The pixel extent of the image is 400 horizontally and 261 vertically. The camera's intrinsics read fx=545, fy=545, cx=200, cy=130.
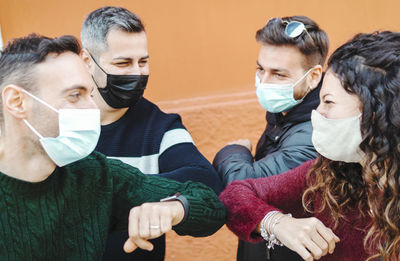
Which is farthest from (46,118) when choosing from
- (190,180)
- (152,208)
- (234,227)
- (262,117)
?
(262,117)

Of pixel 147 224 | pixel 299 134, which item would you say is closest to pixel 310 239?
pixel 147 224

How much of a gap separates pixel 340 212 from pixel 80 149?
1.13m

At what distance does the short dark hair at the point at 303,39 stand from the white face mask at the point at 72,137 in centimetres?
130

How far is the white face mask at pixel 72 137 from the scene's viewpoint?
2.11 meters

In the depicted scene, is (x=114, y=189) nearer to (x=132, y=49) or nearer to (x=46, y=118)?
(x=46, y=118)

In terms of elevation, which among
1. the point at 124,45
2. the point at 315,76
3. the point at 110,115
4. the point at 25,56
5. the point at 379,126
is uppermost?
the point at 25,56

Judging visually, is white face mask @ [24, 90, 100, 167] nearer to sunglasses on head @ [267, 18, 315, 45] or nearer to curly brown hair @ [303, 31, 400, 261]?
curly brown hair @ [303, 31, 400, 261]

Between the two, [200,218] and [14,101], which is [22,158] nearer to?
[14,101]

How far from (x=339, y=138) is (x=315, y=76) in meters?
0.94

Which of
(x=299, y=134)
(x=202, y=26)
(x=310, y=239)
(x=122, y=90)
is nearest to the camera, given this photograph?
(x=310, y=239)

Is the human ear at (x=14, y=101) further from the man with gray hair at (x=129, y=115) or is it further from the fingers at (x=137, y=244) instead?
the man with gray hair at (x=129, y=115)

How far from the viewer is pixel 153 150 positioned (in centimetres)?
284

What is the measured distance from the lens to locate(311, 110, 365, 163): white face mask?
2195 millimetres

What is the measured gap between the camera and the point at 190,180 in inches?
103
